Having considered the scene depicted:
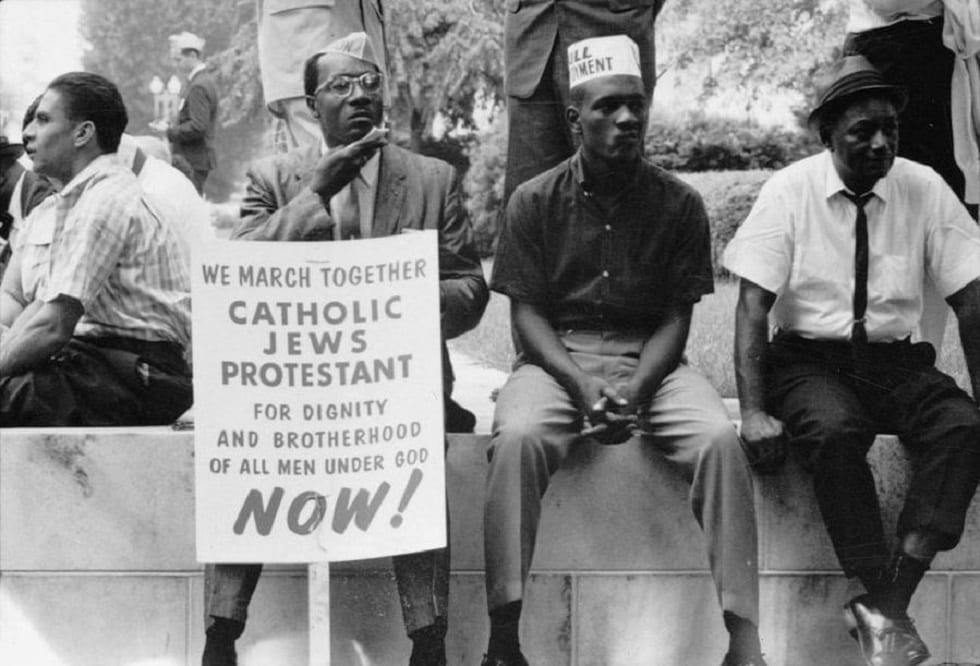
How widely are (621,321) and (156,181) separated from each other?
2009 mm

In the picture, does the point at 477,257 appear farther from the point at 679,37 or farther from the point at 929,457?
the point at 679,37

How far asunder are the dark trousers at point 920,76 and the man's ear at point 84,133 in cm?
275

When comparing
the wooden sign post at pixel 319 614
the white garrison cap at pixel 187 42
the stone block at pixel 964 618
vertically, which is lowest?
the stone block at pixel 964 618

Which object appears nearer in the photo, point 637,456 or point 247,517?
point 247,517

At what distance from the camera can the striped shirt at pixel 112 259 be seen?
4.77 m

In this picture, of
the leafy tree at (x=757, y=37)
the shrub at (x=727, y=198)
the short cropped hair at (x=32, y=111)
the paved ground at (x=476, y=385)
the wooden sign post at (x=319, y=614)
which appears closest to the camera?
the wooden sign post at (x=319, y=614)

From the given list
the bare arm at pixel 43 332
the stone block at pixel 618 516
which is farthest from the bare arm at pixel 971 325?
the bare arm at pixel 43 332

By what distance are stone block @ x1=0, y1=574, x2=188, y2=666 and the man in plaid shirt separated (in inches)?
20.8

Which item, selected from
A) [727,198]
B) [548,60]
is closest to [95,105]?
[548,60]

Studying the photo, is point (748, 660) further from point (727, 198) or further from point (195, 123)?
point (727, 198)

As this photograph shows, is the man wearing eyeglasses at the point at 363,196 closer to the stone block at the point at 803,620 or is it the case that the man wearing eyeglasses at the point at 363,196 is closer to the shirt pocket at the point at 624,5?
the shirt pocket at the point at 624,5

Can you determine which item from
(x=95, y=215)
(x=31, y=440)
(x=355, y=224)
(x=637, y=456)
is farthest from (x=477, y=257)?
(x=31, y=440)

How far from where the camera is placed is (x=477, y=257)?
4.72m

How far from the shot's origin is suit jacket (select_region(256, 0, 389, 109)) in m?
5.61
